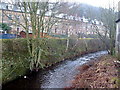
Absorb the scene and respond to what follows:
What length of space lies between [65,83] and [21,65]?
5.09 m

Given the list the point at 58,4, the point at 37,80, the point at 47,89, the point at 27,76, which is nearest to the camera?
the point at 47,89

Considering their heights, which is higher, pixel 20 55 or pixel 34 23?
pixel 34 23

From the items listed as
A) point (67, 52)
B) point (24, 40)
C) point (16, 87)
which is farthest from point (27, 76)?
point (67, 52)

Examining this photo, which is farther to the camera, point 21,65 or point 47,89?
point 21,65

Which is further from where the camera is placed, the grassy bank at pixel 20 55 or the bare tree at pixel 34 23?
the bare tree at pixel 34 23

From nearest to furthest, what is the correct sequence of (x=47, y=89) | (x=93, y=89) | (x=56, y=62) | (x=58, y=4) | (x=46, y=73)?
(x=93, y=89), (x=47, y=89), (x=46, y=73), (x=58, y=4), (x=56, y=62)

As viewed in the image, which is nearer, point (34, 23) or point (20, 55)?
point (20, 55)

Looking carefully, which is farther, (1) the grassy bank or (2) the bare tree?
(2) the bare tree

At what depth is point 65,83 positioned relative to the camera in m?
11.3

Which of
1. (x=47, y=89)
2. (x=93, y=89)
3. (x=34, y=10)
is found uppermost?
(x=34, y=10)

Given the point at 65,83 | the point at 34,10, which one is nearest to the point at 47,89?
the point at 65,83

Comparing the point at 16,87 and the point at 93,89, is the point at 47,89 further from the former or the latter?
the point at 93,89

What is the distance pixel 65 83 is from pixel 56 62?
7.99m

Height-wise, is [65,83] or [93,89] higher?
[93,89]
